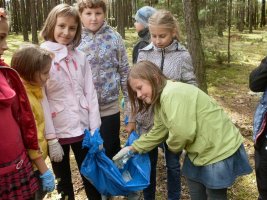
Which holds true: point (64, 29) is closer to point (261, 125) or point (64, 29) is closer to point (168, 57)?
point (168, 57)

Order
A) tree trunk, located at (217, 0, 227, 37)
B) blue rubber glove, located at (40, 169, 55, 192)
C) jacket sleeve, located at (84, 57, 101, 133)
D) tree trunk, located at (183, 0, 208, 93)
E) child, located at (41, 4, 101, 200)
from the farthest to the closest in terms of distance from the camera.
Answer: tree trunk, located at (217, 0, 227, 37)
tree trunk, located at (183, 0, 208, 93)
jacket sleeve, located at (84, 57, 101, 133)
child, located at (41, 4, 101, 200)
blue rubber glove, located at (40, 169, 55, 192)

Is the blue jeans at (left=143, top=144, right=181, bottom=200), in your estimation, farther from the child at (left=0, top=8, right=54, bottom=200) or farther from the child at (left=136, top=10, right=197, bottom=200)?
the child at (left=0, top=8, right=54, bottom=200)

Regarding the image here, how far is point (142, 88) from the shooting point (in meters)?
2.31

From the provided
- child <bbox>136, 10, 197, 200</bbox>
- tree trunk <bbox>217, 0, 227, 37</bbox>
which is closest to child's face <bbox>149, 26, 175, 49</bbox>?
child <bbox>136, 10, 197, 200</bbox>

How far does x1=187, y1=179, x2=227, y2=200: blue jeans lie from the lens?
2.31 metres

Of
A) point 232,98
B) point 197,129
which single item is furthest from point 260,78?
point 232,98

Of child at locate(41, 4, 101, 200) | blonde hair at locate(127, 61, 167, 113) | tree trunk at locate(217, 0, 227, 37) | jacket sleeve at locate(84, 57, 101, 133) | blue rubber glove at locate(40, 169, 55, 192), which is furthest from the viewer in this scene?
tree trunk at locate(217, 0, 227, 37)

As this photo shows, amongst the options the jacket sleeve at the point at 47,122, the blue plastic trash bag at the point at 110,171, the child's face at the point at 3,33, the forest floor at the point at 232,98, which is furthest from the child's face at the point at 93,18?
the forest floor at the point at 232,98

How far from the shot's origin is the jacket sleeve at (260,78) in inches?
90.3

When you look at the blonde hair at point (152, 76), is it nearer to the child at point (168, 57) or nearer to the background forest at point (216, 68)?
the child at point (168, 57)

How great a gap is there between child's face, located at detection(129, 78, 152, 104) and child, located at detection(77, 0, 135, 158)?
0.58 m

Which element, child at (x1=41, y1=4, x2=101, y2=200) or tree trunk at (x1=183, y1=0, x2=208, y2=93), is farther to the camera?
tree trunk at (x1=183, y1=0, x2=208, y2=93)

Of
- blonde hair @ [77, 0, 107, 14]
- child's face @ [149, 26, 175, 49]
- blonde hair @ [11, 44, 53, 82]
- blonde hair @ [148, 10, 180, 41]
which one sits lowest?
blonde hair @ [11, 44, 53, 82]

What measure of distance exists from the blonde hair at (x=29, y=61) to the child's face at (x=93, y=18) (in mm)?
717
